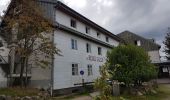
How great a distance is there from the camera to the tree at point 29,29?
61.2 ft

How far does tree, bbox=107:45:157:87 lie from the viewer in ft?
68.6

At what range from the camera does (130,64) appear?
21.4 meters

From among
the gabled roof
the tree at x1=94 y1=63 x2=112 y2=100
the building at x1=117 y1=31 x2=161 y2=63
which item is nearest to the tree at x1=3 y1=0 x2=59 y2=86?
the tree at x1=94 y1=63 x2=112 y2=100

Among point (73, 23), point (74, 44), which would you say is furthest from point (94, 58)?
point (73, 23)

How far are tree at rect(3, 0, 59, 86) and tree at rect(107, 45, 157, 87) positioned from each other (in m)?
6.24

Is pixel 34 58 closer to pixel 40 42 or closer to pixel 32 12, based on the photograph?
pixel 40 42

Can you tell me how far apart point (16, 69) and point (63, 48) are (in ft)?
17.4

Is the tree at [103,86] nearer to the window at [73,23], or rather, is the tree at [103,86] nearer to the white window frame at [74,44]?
the white window frame at [74,44]

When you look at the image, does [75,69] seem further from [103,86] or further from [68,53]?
[103,86]

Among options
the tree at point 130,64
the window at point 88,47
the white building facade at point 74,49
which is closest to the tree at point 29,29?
the white building facade at point 74,49

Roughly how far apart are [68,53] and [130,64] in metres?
6.67

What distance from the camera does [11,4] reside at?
22.2 m

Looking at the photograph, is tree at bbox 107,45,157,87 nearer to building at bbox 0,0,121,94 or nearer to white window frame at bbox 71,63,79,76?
building at bbox 0,0,121,94

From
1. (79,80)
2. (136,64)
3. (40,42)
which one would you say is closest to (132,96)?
(136,64)
